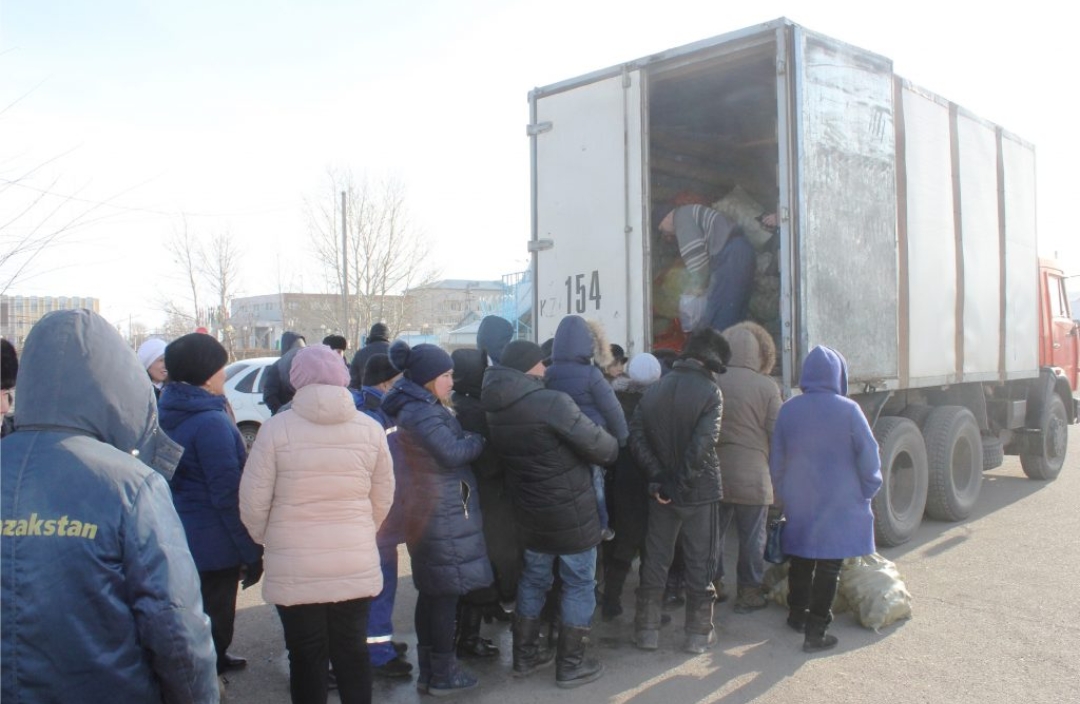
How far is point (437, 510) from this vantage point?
398 cm

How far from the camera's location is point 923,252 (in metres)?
6.76

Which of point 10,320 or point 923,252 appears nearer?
point 10,320

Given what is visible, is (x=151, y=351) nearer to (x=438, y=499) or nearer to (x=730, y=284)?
(x=438, y=499)

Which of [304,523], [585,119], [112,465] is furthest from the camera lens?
[585,119]

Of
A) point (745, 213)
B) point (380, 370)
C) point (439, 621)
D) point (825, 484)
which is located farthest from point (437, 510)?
point (745, 213)

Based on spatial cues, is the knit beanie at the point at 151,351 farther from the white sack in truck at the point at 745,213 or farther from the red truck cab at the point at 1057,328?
the red truck cab at the point at 1057,328

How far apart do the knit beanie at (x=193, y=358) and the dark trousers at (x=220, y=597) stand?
36.4 inches

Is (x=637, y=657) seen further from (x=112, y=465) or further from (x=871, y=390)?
(x=112, y=465)

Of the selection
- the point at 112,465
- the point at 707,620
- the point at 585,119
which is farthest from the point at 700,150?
the point at 112,465

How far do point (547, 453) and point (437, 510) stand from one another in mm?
612

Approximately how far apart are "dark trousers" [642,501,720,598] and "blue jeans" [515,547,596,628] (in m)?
0.52

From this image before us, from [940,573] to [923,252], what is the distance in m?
2.60

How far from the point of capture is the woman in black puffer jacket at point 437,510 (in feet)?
13.0

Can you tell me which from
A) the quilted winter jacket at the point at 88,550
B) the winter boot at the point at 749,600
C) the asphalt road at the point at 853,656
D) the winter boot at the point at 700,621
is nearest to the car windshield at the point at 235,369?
the asphalt road at the point at 853,656
